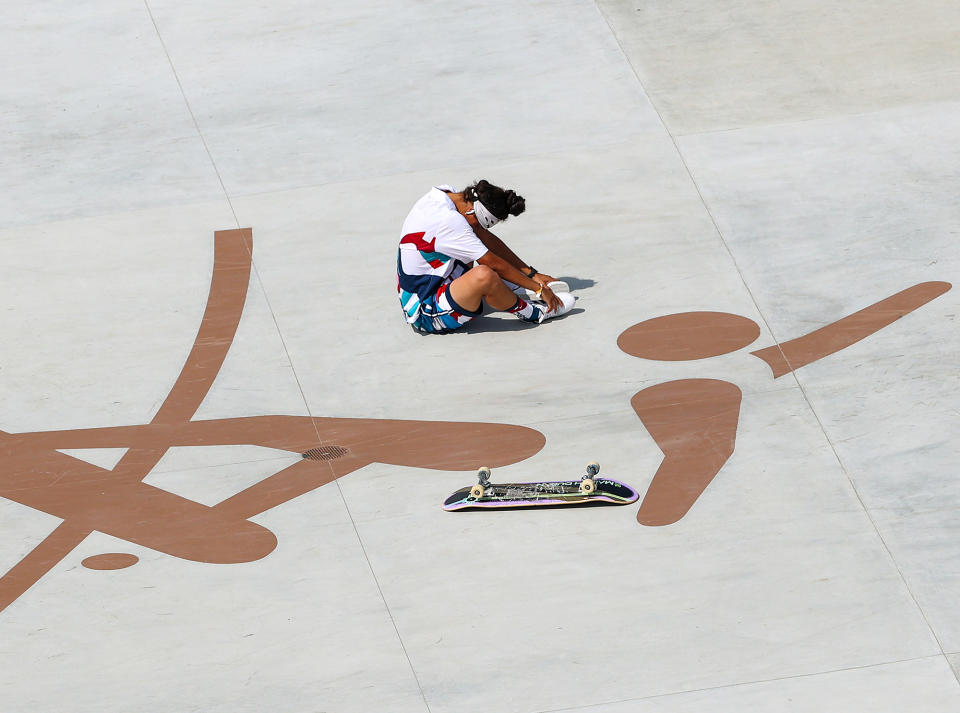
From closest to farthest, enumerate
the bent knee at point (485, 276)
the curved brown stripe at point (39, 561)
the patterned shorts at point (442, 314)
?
the curved brown stripe at point (39, 561) < the bent knee at point (485, 276) < the patterned shorts at point (442, 314)

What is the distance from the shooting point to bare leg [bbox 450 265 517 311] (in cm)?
877

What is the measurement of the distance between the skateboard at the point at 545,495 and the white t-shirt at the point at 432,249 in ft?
5.66

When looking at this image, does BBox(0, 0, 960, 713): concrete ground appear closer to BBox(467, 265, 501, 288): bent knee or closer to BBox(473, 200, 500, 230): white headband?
BBox(467, 265, 501, 288): bent knee

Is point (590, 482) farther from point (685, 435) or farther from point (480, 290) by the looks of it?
point (480, 290)

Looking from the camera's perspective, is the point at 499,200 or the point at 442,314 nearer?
the point at 499,200

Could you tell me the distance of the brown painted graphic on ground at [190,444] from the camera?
754 cm

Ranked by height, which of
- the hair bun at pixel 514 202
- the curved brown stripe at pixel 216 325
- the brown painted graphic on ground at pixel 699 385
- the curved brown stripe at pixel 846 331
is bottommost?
the curved brown stripe at pixel 846 331

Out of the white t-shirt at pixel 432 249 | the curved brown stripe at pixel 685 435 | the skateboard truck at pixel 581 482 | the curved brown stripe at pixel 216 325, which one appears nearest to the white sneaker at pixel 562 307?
the white t-shirt at pixel 432 249

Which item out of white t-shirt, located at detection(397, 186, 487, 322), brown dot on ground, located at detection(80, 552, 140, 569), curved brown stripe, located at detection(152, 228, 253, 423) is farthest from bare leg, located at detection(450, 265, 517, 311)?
brown dot on ground, located at detection(80, 552, 140, 569)

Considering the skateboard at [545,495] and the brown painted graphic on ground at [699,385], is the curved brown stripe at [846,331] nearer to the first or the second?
the brown painted graphic on ground at [699,385]

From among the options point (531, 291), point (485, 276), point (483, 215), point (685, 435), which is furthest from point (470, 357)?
point (685, 435)

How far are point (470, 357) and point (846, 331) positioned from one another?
7.66 ft

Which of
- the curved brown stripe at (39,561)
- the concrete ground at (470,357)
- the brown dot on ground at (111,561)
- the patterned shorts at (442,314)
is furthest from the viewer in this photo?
the patterned shorts at (442,314)

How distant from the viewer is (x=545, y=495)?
300 inches
